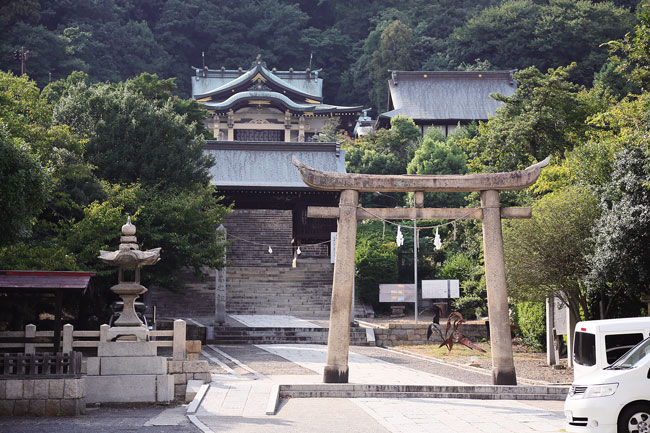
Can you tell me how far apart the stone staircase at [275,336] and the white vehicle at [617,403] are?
18.1m

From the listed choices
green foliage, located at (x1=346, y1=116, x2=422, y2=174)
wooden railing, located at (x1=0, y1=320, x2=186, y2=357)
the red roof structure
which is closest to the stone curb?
wooden railing, located at (x1=0, y1=320, x2=186, y2=357)

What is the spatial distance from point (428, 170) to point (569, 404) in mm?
30569

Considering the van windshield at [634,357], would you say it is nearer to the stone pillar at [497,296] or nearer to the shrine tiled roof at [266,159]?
the stone pillar at [497,296]

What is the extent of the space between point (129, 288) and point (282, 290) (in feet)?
61.2

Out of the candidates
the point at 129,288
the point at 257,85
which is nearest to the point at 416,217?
the point at 129,288

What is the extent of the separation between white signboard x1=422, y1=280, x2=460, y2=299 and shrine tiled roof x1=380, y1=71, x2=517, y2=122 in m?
27.4

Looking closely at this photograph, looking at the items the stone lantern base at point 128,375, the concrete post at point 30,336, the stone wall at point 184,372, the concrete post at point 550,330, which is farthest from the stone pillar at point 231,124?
the stone lantern base at point 128,375

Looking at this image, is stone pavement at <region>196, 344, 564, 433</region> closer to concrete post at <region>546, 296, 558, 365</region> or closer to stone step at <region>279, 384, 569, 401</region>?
stone step at <region>279, 384, 569, 401</region>

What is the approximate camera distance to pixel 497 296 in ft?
52.7

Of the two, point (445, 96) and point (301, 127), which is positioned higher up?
point (445, 96)

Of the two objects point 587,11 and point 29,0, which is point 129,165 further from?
point 587,11

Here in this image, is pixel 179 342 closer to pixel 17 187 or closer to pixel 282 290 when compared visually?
pixel 17 187

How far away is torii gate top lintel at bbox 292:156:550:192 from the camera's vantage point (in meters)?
16.3

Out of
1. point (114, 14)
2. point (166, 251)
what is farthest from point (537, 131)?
point (114, 14)
